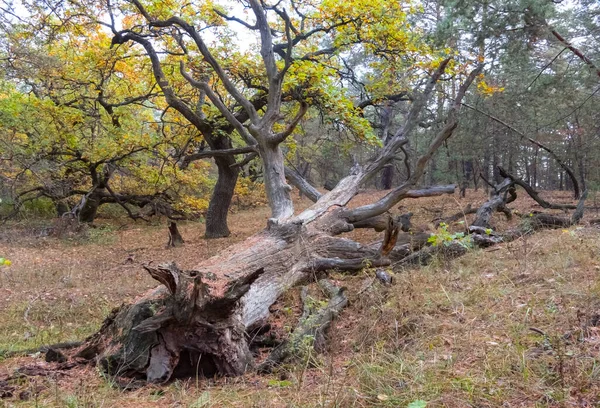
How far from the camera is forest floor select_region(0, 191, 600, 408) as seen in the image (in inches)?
90.9

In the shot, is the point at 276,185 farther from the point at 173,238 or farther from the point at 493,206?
the point at 173,238

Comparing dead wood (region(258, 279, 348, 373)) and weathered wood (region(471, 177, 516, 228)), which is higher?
weathered wood (region(471, 177, 516, 228))

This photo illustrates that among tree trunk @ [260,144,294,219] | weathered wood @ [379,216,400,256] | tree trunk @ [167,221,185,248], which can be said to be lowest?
tree trunk @ [167,221,185,248]

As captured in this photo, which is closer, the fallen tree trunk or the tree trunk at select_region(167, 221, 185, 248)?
the fallen tree trunk

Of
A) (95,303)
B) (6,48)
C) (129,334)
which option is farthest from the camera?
(6,48)

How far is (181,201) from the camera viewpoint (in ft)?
53.4

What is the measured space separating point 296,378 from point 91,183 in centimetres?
1674

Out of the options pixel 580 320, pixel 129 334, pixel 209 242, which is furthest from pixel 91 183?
pixel 580 320

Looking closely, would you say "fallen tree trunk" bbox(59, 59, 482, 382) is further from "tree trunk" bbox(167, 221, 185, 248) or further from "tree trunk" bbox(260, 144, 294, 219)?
"tree trunk" bbox(167, 221, 185, 248)

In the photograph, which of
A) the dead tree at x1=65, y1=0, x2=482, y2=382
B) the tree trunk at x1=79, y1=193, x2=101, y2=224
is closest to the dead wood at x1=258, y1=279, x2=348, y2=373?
the dead tree at x1=65, y1=0, x2=482, y2=382

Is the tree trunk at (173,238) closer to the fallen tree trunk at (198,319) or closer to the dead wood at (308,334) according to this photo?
the fallen tree trunk at (198,319)

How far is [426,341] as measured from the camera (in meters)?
3.15

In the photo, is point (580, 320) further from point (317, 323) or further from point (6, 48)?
point (6, 48)

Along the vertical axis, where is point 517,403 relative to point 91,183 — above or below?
below
